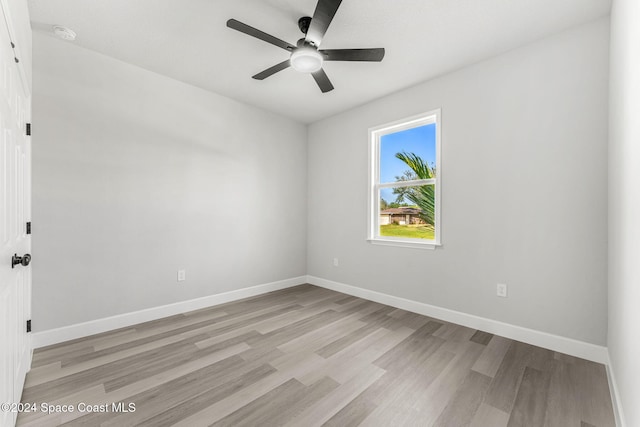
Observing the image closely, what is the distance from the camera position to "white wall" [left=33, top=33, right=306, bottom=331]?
238cm

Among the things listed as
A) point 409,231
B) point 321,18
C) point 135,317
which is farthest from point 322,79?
point 135,317

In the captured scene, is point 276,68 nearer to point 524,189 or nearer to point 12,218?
point 12,218

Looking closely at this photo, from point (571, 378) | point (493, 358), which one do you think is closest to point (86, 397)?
point (493, 358)

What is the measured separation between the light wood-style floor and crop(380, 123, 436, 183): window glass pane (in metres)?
1.71

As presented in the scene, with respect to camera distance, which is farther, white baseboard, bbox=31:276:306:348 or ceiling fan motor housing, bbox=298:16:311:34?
white baseboard, bbox=31:276:306:348

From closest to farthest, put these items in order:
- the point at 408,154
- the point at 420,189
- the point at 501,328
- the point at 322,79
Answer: the point at 322,79 → the point at 501,328 → the point at 420,189 → the point at 408,154

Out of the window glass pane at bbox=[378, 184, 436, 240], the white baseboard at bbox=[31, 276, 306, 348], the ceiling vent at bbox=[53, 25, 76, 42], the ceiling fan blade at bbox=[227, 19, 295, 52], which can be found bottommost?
the white baseboard at bbox=[31, 276, 306, 348]

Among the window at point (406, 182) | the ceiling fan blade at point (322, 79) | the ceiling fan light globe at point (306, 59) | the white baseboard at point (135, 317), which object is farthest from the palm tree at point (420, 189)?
the white baseboard at point (135, 317)

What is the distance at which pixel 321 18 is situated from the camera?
70.1 inches

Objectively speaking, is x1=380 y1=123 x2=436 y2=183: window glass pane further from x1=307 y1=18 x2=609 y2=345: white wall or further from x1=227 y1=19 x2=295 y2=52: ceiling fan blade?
x1=227 y1=19 x2=295 y2=52: ceiling fan blade

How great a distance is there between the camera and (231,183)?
3.62 metres

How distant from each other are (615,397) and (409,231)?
6.79 feet

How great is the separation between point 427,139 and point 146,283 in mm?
3468

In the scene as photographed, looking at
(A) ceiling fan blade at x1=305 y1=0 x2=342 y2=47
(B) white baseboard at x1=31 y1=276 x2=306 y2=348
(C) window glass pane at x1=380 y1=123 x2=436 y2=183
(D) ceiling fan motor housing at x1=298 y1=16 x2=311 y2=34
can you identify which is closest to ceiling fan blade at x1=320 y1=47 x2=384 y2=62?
(A) ceiling fan blade at x1=305 y1=0 x2=342 y2=47
